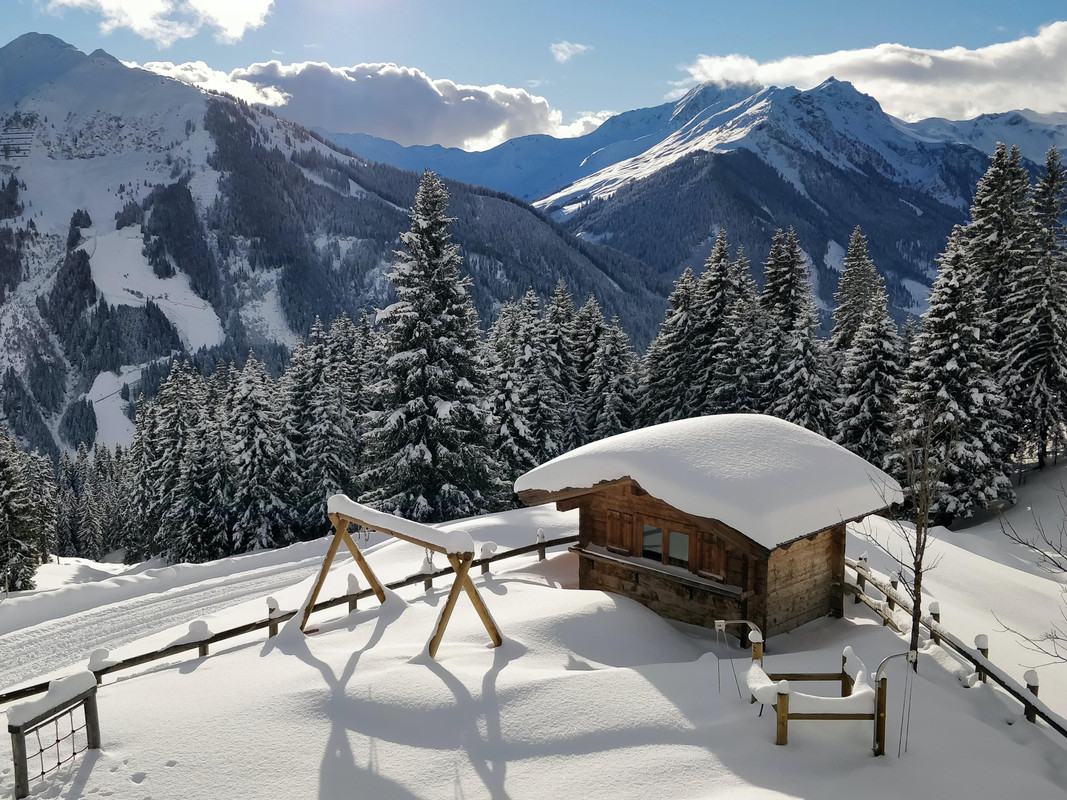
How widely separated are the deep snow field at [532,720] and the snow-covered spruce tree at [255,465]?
21025 millimetres

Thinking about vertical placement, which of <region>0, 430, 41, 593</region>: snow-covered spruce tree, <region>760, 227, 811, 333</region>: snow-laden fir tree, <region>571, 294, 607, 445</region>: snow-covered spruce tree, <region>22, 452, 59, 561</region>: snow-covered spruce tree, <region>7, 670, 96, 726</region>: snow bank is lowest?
<region>22, 452, 59, 561</region>: snow-covered spruce tree

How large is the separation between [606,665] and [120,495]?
70.0 metres

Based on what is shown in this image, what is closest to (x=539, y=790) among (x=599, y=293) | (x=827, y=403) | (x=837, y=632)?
(x=837, y=632)

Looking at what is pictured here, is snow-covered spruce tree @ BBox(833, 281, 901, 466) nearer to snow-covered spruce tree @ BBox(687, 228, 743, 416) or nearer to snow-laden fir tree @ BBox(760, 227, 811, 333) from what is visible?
snow-laden fir tree @ BBox(760, 227, 811, 333)

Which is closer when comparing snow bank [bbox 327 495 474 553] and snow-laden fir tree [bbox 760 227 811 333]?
snow bank [bbox 327 495 474 553]

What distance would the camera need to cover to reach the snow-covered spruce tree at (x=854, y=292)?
3816cm

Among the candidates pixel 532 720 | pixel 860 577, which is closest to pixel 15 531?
pixel 532 720

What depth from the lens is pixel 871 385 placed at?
1185 inches

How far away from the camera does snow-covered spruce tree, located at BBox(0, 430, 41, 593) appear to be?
29.1 metres

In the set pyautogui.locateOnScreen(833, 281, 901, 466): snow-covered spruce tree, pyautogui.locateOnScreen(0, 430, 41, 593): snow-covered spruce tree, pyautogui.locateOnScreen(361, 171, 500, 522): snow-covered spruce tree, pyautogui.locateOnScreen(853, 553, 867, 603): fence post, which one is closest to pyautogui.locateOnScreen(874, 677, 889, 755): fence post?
pyautogui.locateOnScreen(853, 553, 867, 603): fence post

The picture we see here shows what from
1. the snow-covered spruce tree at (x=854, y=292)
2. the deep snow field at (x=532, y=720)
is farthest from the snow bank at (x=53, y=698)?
the snow-covered spruce tree at (x=854, y=292)

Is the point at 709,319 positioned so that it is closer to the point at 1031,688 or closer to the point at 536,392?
the point at 536,392

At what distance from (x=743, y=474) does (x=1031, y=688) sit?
494 cm

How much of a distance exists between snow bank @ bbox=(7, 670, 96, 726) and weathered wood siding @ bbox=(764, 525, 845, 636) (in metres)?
10.6
